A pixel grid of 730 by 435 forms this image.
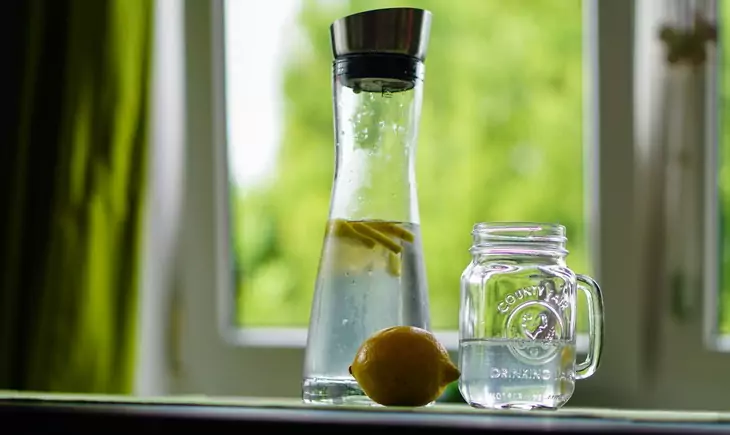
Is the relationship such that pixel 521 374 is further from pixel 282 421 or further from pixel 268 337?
pixel 268 337

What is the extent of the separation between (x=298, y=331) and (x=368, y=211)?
669mm

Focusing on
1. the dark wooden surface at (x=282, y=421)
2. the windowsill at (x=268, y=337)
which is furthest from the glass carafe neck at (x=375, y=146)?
the windowsill at (x=268, y=337)

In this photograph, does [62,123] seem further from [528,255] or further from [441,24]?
[528,255]

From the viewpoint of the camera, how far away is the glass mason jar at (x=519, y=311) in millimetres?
832

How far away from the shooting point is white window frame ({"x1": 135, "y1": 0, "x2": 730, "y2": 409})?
1.37 m

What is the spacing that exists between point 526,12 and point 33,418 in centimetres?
103

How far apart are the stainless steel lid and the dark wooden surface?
0.35m

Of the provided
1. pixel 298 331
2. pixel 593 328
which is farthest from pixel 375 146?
pixel 298 331

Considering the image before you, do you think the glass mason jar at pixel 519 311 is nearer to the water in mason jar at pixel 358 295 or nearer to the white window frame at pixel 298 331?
the water in mason jar at pixel 358 295

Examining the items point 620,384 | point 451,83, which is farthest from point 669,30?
point 620,384

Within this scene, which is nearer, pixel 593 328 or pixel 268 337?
pixel 593 328

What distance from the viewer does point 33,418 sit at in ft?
2.35

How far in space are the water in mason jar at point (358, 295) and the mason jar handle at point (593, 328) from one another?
0.51 ft

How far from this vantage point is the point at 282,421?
0.68 meters
